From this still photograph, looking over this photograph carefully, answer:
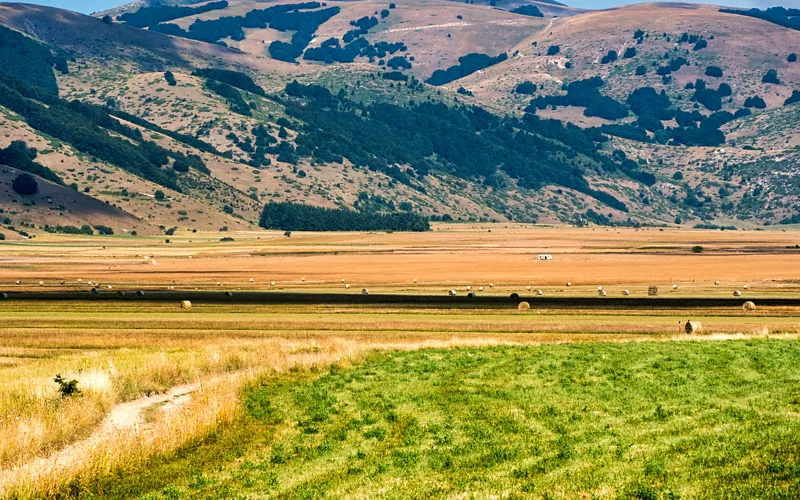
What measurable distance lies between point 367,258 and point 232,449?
135 meters

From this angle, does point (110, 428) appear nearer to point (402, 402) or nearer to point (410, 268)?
point (402, 402)

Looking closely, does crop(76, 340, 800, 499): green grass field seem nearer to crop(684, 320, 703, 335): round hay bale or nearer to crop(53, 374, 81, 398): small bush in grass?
crop(53, 374, 81, 398): small bush in grass

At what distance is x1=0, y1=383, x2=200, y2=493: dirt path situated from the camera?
21531 millimetres

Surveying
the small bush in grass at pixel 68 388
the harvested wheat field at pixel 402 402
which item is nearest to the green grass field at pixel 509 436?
the harvested wheat field at pixel 402 402

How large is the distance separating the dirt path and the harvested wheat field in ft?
0.43

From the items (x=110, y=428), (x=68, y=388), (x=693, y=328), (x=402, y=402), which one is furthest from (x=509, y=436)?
(x=693, y=328)

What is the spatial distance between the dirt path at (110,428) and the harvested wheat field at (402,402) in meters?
0.13

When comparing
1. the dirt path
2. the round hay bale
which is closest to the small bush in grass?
the dirt path

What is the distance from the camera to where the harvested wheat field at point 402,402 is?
67.7ft

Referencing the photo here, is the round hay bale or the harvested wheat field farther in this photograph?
the round hay bale

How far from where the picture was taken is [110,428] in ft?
94.5

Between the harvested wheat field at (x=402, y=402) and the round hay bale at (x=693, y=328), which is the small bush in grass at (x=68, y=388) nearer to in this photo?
the harvested wheat field at (x=402, y=402)

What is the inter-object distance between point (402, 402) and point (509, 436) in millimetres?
6703

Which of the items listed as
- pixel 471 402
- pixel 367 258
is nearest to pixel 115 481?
pixel 471 402
